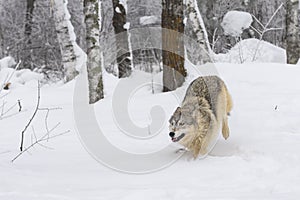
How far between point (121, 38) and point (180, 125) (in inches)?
324

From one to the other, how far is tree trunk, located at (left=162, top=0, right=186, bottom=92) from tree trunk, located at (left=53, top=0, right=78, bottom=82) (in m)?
3.55

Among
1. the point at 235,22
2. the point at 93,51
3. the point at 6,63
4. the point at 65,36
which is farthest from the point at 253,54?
the point at 6,63

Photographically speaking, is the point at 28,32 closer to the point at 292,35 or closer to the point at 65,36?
the point at 65,36

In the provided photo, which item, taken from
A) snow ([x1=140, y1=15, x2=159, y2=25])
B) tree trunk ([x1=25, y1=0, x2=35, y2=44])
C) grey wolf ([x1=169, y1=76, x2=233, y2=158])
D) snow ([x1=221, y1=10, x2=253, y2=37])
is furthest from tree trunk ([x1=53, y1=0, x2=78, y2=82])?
tree trunk ([x1=25, y1=0, x2=35, y2=44])

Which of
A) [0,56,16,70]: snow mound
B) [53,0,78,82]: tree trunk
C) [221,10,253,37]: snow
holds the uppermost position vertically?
[53,0,78,82]: tree trunk

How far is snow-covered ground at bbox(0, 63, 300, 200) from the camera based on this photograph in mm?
2748

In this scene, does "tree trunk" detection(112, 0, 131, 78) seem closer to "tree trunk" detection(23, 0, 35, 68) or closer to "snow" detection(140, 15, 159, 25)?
"snow" detection(140, 15, 159, 25)

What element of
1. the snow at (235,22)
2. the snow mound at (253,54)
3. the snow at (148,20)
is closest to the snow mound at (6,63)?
the snow at (148,20)

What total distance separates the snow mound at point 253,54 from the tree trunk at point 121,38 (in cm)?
232

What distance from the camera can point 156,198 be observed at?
2654mm

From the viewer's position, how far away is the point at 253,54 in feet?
34.6

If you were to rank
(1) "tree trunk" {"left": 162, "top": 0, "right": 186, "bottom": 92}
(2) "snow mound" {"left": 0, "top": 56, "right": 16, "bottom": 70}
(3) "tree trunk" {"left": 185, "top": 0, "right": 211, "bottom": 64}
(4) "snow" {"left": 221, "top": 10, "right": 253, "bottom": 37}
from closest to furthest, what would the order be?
(1) "tree trunk" {"left": 162, "top": 0, "right": 186, "bottom": 92}, (3) "tree trunk" {"left": 185, "top": 0, "right": 211, "bottom": 64}, (4) "snow" {"left": 221, "top": 10, "right": 253, "bottom": 37}, (2) "snow mound" {"left": 0, "top": 56, "right": 16, "bottom": 70}

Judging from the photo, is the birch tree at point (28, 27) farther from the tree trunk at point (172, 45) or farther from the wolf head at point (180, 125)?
the wolf head at point (180, 125)

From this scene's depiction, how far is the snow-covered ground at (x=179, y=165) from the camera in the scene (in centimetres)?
Result: 275
